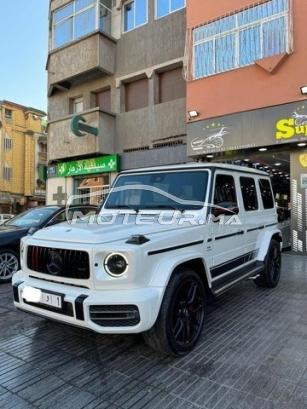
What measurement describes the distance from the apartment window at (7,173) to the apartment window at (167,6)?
26.4 metres

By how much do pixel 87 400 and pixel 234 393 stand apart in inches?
46.7

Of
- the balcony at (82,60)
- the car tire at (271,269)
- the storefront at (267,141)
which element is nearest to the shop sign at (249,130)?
the storefront at (267,141)

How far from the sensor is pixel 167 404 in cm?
251

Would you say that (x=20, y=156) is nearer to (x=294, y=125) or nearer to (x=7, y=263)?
(x=7, y=263)

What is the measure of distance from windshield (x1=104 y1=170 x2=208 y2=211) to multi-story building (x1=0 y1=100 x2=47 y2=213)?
31205 millimetres

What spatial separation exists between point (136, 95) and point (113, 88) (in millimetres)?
1160

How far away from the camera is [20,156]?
117 ft

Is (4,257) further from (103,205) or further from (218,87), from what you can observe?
(218,87)

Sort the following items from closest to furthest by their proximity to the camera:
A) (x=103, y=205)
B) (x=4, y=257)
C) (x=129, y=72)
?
(x=103, y=205), (x=4, y=257), (x=129, y=72)

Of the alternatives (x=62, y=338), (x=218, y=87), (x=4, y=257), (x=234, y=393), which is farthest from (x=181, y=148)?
(x=234, y=393)

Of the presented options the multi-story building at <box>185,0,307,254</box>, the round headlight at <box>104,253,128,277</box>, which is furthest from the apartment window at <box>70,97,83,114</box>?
the round headlight at <box>104,253,128,277</box>

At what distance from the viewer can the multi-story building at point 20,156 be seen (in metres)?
33.8

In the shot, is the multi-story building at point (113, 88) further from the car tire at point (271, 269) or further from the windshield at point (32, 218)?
the car tire at point (271, 269)

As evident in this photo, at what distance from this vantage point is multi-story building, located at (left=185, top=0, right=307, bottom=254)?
9000mm
